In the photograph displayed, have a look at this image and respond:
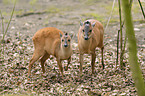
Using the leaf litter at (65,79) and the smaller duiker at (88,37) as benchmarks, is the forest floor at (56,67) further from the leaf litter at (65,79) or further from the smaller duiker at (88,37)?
the smaller duiker at (88,37)

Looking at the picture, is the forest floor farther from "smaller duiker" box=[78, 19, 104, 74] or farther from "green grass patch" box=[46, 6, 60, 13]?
"green grass patch" box=[46, 6, 60, 13]

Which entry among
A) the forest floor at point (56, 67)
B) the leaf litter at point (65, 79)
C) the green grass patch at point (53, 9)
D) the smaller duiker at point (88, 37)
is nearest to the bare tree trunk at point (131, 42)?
the forest floor at point (56, 67)

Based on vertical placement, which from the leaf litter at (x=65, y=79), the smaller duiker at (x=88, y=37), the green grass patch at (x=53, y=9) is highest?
the green grass patch at (x=53, y=9)

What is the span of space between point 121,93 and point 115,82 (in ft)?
2.49

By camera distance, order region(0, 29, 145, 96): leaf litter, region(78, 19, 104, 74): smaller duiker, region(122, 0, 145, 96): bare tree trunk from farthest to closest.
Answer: region(78, 19, 104, 74): smaller duiker, region(0, 29, 145, 96): leaf litter, region(122, 0, 145, 96): bare tree trunk

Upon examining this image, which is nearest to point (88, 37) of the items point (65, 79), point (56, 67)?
point (65, 79)

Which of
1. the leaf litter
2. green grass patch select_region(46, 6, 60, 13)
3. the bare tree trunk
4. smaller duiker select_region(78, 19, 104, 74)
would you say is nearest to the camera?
the bare tree trunk

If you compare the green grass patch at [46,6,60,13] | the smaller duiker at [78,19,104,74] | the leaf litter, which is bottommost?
the leaf litter

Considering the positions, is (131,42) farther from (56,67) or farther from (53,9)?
(53,9)

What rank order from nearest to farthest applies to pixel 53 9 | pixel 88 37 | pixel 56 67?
1. pixel 88 37
2. pixel 56 67
3. pixel 53 9

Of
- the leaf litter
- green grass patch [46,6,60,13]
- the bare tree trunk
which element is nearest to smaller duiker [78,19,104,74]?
the leaf litter

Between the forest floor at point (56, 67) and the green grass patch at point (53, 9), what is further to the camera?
the green grass patch at point (53, 9)

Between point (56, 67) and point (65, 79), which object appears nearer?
point (65, 79)

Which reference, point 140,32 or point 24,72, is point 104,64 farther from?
point 140,32
